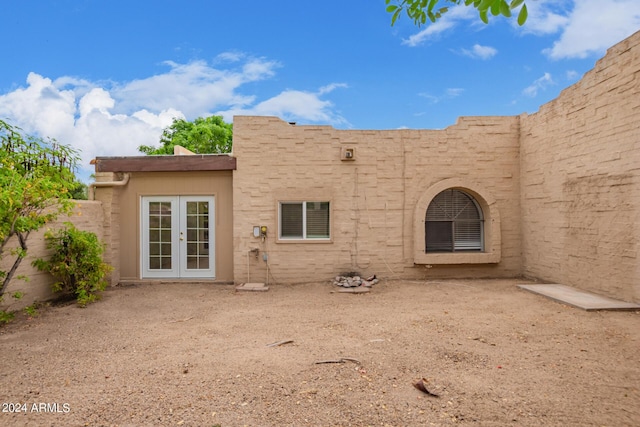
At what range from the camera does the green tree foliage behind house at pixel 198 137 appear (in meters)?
24.5

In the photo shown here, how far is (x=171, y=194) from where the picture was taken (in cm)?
886

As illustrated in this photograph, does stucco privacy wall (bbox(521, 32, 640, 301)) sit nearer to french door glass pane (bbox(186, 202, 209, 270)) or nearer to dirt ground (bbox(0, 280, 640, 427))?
dirt ground (bbox(0, 280, 640, 427))

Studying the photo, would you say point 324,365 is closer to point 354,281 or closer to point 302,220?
point 354,281

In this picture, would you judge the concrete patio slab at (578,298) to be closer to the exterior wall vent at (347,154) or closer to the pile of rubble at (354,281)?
the pile of rubble at (354,281)

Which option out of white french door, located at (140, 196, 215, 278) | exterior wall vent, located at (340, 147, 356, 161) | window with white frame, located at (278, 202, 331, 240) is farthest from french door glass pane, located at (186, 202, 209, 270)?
exterior wall vent, located at (340, 147, 356, 161)

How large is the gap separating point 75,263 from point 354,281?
566 cm

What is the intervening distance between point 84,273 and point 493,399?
7081 millimetres

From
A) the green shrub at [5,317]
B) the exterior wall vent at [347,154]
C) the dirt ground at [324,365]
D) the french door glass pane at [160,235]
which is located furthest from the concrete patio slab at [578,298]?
the green shrub at [5,317]

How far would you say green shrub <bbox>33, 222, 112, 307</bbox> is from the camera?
6.63 meters

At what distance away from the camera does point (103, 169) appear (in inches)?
345

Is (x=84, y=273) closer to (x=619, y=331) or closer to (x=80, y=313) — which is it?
(x=80, y=313)

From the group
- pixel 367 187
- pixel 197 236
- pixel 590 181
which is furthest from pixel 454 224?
pixel 197 236

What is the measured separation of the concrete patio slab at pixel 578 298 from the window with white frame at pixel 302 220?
458 cm

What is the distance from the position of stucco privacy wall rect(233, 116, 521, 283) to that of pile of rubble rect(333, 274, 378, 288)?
291 mm
